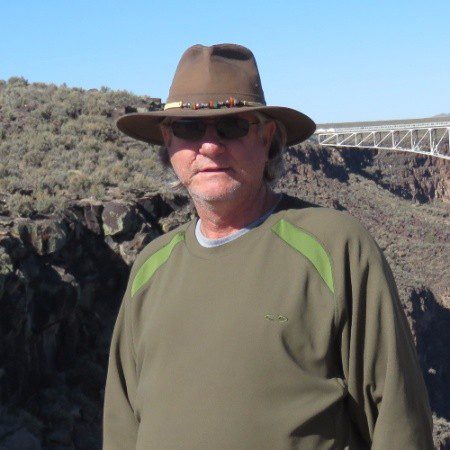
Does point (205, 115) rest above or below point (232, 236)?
above

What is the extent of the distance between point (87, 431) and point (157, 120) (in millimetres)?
8590

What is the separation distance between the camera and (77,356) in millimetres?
12914

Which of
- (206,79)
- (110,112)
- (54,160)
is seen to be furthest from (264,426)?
(110,112)

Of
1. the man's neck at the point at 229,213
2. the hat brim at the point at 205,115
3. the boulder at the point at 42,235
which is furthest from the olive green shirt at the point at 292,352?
the boulder at the point at 42,235

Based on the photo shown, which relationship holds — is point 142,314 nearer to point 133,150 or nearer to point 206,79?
point 206,79

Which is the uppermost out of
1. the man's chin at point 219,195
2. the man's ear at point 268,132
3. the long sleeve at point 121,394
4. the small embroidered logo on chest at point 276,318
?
the man's ear at point 268,132

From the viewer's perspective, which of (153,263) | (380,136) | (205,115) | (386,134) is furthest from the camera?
(380,136)

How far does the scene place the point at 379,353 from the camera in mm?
2523

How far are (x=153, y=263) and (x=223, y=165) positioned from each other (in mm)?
410

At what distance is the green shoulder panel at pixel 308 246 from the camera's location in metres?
2.56

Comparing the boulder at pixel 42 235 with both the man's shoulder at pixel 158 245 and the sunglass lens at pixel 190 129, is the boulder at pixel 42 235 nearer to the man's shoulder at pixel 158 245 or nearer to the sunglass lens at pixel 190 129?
the man's shoulder at pixel 158 245

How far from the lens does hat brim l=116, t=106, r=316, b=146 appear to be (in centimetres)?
278

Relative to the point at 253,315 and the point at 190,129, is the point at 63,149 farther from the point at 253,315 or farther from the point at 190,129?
the point at 253,315

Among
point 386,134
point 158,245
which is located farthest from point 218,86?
point 386,134
